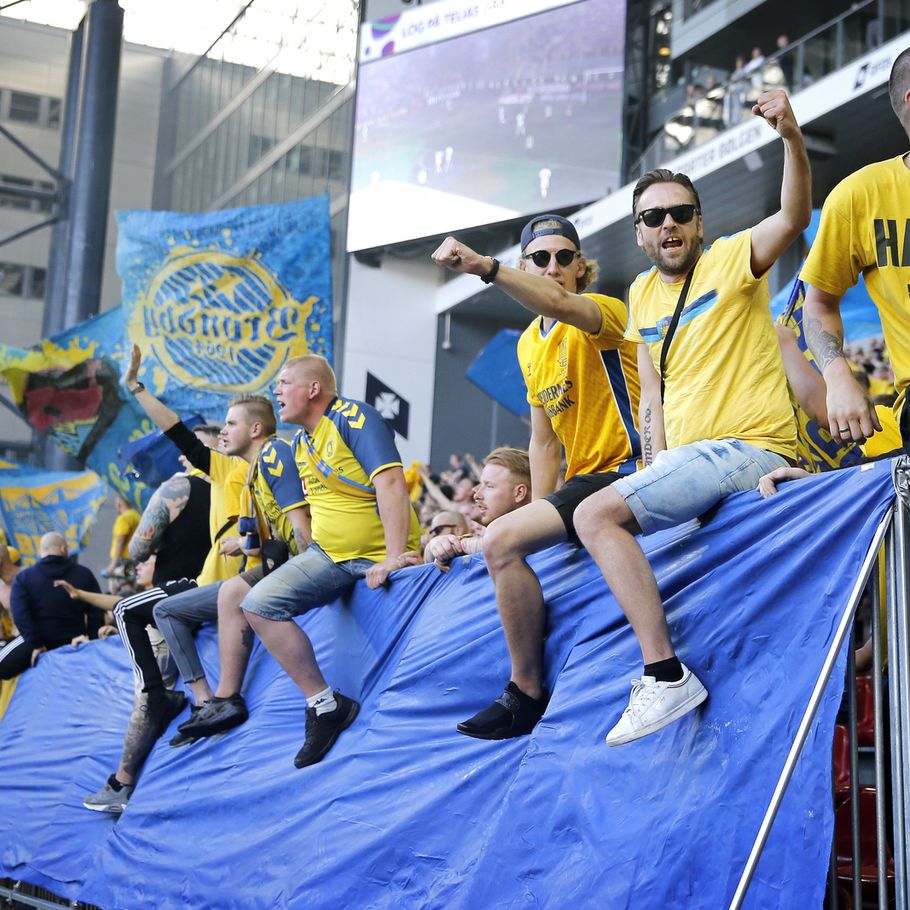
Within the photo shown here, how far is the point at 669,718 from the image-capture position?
3.38 m

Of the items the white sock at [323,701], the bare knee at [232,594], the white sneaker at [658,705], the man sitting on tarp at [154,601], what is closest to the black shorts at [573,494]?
the white sneaker at [658,705]

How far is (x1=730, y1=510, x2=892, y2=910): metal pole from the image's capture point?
9.53 ft

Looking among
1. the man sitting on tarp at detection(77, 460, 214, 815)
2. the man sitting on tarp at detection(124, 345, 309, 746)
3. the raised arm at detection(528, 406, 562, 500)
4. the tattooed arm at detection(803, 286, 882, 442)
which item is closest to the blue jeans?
the man sitting on tarp at detection(124, 345, 309, 746)

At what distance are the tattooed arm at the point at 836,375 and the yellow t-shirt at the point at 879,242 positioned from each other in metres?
0.10

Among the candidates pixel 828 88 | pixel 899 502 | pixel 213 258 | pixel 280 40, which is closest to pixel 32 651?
pixel 213 258

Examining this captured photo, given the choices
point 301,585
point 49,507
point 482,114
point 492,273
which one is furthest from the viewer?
point 482,114

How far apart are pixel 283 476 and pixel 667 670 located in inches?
127

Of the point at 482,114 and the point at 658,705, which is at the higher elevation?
the point at 482,114

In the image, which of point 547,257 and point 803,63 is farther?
point 803,63

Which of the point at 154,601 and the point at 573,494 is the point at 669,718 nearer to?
the point at 573,494

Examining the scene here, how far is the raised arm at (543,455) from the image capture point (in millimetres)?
→ 4996

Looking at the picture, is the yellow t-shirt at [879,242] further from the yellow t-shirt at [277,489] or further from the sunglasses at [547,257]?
the yellow t-shirt at [277,489]

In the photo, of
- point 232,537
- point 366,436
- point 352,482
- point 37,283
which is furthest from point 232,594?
point 37,283

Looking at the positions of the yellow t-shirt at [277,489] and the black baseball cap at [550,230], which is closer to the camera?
the black baseball cap at [550,230]
